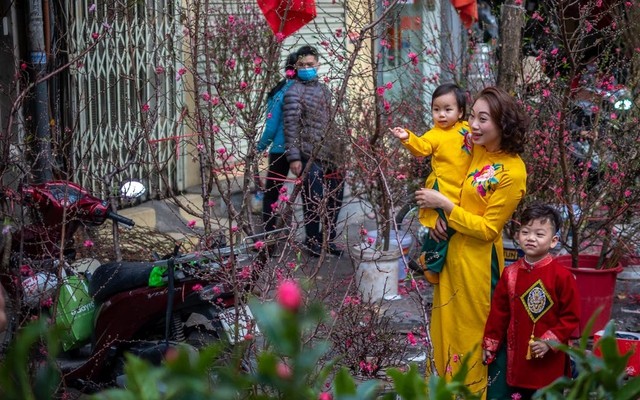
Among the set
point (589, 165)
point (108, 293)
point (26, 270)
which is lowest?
point (108, 293)

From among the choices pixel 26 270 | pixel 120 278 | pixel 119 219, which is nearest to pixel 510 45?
pixel 119 219

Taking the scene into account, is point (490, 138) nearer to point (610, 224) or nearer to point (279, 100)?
point (610, 224)

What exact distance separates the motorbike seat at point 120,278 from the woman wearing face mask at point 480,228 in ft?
4.26

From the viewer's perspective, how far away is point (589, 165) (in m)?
6.43

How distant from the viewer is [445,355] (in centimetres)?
463

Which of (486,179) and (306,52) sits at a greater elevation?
(306,52)

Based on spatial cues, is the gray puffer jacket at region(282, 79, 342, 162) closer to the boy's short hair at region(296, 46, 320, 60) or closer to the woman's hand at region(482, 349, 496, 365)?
the boy's short hair at region(296, 46, 320, 60)

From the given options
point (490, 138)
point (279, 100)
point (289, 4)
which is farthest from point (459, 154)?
point (279, 100)

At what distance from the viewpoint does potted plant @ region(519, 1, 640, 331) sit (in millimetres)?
5994

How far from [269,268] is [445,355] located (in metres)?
1.15

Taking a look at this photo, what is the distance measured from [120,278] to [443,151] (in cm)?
160

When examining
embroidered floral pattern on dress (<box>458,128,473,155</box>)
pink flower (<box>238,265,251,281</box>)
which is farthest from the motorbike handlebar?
embroidered floral pattern on dress (<box>458,128,473,155</box>)

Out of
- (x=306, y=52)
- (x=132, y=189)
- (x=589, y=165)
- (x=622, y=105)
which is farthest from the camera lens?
(x=306, y=52)

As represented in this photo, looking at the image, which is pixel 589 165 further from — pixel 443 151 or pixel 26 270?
pixel 26 270
